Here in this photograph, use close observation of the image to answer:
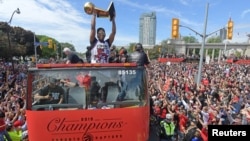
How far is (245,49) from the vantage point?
12925 cm

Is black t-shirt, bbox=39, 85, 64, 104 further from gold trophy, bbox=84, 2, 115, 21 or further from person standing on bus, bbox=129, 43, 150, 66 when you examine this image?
person standing on bus, bbox=129, 43, 150, 66

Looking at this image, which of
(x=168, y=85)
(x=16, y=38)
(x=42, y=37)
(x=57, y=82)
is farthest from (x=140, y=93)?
(x=42, y=37)

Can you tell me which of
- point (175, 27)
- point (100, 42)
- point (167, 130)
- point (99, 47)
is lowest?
point (167, 130)

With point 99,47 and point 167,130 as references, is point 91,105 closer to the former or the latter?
point 99,47

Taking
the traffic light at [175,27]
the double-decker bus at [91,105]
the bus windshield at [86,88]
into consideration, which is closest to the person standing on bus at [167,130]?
the double-decker bus at [91,105]

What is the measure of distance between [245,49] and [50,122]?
13254 centimetres

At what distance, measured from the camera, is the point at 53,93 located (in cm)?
606

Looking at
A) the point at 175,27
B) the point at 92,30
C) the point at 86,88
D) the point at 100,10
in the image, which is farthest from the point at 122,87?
the point at 175,27

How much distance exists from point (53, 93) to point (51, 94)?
0.04 m

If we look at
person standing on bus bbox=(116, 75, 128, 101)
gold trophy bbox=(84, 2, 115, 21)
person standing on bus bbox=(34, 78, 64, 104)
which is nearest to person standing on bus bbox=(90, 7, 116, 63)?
gold trophy bbox=(84, 2, 115, 21)

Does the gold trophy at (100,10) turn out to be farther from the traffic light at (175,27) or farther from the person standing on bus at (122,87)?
the traffic light at (175,27)

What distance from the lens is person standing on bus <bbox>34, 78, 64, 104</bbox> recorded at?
236 inches

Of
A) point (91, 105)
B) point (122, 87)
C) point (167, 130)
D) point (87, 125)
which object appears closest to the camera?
point (87, 125)

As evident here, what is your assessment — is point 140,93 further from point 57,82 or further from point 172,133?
point 172,133
